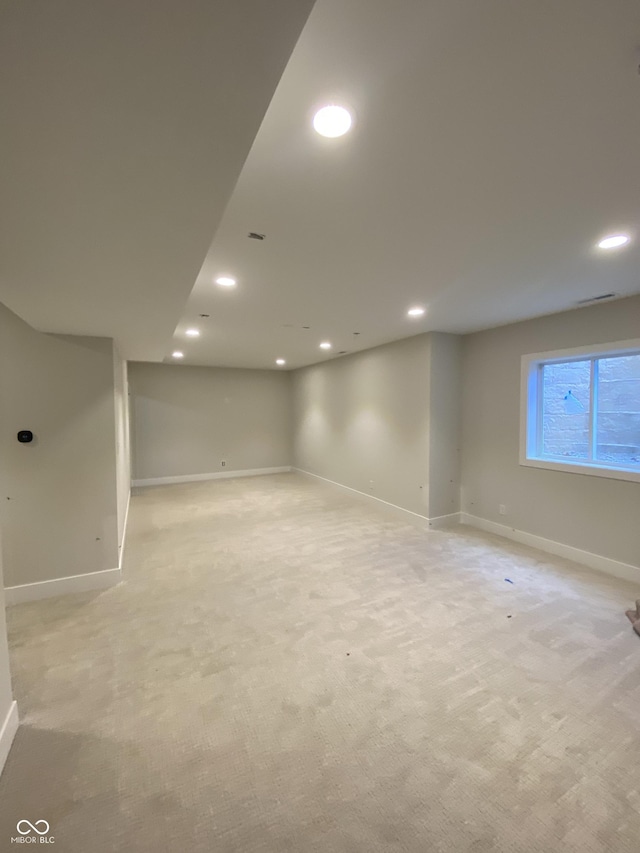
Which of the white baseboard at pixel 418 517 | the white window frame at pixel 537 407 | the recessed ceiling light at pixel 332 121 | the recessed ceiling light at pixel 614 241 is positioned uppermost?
the recessed ceiling light at pixel 614 241

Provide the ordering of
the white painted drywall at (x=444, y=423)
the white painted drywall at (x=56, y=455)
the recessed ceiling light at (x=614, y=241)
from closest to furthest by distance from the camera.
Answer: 1. the recessed ceiling light at (x=614, y=241)
2. the white painted drywall at (x=56, y=455)
3. the white painted drywall at (x=444, y=423)

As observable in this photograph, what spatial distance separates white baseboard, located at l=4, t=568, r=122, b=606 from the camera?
9.03 ft

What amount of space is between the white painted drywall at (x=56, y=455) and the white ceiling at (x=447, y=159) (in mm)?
1264

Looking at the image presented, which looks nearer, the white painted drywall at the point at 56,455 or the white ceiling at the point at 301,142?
the white ceiling at the point at 301,142

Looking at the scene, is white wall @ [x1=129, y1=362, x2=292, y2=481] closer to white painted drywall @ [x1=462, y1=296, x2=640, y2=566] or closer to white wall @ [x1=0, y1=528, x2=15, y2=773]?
white painted drywall @ [x1=462, y1=296, x2=640, y2=566]

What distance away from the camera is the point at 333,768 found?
1474 mm

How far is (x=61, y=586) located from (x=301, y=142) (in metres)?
3.47

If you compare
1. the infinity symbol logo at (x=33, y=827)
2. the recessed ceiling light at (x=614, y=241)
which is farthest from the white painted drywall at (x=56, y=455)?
the recessed ceiling light at (x=614, y=241)

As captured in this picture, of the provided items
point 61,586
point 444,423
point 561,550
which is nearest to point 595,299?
point 444,423

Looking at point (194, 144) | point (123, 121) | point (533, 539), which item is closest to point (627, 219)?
point (194, 144)

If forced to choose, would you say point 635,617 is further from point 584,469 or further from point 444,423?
point 444,423

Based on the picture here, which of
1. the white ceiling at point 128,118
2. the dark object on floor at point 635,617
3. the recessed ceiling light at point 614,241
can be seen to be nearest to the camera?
the white ceiling at point 128,118

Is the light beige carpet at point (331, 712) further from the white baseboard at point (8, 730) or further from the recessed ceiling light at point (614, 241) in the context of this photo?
the recessed ceiling light at point (614, 241)

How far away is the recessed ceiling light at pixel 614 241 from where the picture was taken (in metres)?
1.96
